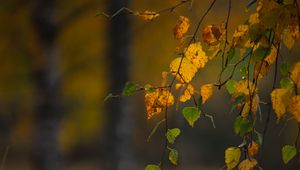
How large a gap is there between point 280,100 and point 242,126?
0.46 ft

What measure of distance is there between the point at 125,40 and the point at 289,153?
29.6 feet

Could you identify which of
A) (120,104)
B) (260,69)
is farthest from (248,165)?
(120,104)

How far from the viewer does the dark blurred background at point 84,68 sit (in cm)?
1075

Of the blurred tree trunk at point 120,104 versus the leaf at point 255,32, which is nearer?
the leaf at point 255,32

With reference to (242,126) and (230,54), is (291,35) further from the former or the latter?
(242,126)

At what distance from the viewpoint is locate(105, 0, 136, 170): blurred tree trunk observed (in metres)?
11.4

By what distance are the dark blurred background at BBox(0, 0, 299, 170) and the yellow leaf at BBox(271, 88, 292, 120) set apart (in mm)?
2804

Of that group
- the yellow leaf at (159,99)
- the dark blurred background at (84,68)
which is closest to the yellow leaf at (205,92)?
the yellow leaf at (159,99)

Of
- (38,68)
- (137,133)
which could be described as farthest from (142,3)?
(137,133)

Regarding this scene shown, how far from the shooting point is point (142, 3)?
1348 centimetres

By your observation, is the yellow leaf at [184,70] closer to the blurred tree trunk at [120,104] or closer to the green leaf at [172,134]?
the green leaf at [172,134]

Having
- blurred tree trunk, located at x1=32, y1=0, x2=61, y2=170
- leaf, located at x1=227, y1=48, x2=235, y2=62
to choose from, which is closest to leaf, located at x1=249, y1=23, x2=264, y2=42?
leaf, located at x1=227, y1=48, x2=235, y2=62

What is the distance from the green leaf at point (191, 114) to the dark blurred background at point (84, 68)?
270 cm

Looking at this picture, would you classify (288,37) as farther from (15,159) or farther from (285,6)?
(15,159)
